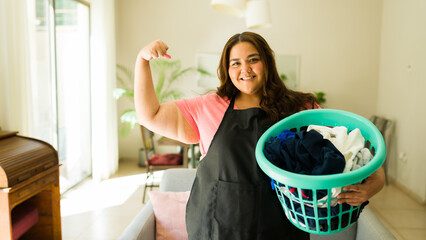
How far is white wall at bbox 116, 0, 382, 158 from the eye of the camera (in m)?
5.92

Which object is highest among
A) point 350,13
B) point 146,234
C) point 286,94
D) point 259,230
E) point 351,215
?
point 350,13

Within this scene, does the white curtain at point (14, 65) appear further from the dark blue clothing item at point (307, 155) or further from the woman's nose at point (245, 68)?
the dark blue clothing item at point (307, 155)

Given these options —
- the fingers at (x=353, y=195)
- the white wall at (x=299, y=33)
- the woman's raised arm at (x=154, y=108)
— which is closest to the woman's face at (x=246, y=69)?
the woman's raised arm at (x=154, y=108)

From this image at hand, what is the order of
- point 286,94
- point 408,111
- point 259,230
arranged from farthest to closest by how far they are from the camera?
point 408,111, point 286,94, point 259,230

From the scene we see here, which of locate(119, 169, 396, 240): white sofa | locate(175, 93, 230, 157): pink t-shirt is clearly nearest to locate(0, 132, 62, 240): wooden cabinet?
locate(119, 169, 396, 240): white sofa

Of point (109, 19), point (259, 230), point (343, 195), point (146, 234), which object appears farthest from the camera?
point (109, 19)

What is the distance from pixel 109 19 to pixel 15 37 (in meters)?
2.24

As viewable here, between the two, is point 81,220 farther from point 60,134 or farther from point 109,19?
point 109,19

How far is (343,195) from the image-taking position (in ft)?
3.15

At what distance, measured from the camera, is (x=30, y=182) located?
2.36 meters

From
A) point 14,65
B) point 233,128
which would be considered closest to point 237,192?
point 233,128

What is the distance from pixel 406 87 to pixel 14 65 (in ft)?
15.5

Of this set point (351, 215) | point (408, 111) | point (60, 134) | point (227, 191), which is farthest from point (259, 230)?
point (408, 111)

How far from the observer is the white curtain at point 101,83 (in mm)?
4816
